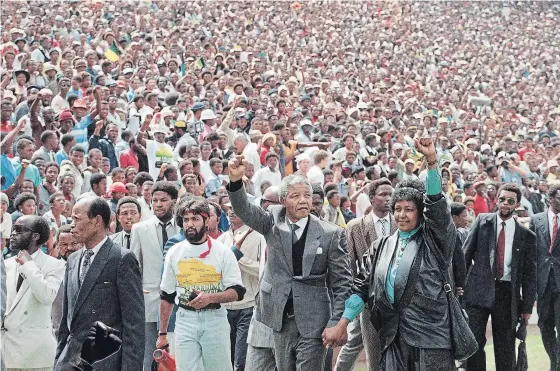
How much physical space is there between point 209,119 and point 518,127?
13049 mm

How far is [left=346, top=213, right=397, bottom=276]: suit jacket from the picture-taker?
8.91m

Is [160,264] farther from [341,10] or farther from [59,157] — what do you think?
[341,10]

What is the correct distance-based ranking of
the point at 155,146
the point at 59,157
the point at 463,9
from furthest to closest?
1. the point at 463,9
2. the point at 155,146
3. the point at 59,157

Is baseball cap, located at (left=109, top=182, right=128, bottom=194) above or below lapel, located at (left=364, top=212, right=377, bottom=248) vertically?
above

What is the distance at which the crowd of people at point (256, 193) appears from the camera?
667 centimetres

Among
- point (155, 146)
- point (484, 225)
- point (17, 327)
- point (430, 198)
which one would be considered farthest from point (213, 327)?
point (155, 146)

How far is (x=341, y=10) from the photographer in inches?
1460

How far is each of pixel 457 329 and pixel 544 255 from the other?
429cm

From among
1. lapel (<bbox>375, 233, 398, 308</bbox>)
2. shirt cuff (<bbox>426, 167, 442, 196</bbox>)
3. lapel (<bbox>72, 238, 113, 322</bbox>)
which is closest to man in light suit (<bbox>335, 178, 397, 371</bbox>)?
lapel (<bbox>375, 233, 398, 308</bbox>)

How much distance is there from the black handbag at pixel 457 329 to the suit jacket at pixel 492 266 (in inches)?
128

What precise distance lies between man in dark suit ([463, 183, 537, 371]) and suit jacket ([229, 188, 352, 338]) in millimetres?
2800

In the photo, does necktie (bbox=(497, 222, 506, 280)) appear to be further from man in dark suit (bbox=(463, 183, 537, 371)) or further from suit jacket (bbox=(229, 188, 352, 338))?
suit jacket (bbox=(229, 188, 352, 338))

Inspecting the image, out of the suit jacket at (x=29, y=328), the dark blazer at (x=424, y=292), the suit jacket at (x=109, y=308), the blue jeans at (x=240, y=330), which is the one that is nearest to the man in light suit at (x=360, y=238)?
the blue jeans at (x=240, y=330)

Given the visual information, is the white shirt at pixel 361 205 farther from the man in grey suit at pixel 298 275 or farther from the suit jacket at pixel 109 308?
the suit jacket at pixel 109 308
